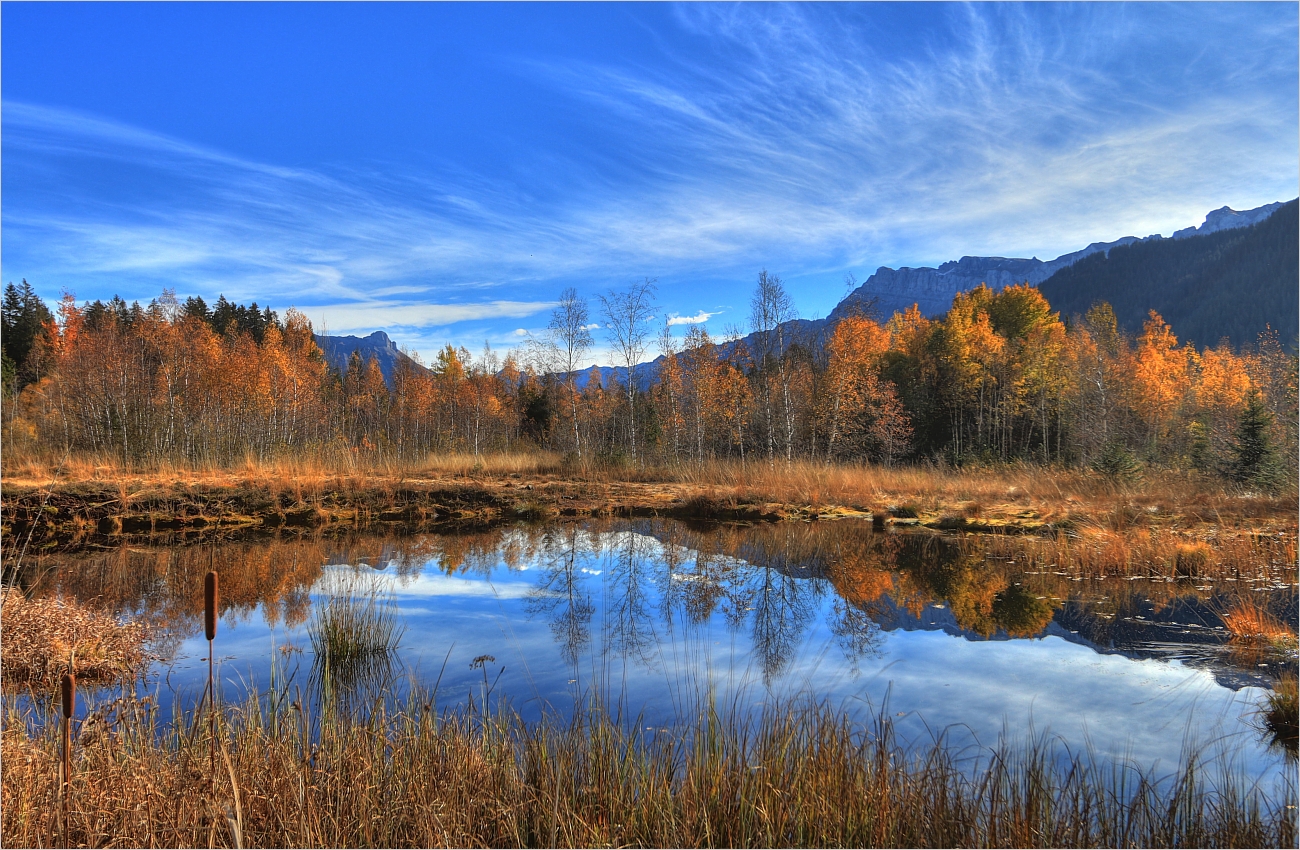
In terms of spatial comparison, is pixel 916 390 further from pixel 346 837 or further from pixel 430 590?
pixel 346 837

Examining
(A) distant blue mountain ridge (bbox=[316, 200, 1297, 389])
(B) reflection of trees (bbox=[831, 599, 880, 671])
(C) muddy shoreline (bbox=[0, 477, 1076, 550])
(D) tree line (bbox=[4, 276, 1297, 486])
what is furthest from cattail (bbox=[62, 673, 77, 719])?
(A) distant blue mountain ridge (bbox=[316, 200, 1297, 389])

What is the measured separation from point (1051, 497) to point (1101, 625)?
9494mm

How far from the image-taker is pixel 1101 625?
673 cm

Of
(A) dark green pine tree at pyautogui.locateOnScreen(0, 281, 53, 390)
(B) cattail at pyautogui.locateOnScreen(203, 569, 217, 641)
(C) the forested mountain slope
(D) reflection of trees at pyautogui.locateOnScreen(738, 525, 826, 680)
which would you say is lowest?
(D) reflection of trees at pyautogui.locateOnScreen(738, 525, 826, 680)

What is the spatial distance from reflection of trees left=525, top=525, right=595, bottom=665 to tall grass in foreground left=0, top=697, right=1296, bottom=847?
2.73 m

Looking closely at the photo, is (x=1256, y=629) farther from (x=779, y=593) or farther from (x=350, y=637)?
(x=350, y=637)

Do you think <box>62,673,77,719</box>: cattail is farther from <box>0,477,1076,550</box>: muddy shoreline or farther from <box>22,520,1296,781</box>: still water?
<box>0,477,1076,550</box>: muddy shoreline

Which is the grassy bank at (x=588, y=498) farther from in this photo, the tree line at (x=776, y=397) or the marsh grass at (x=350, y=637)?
the marsh grass at (x=350, y=637)

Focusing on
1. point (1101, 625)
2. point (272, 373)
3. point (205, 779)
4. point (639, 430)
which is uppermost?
point (272, 373)

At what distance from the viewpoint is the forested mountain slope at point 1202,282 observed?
223 feet

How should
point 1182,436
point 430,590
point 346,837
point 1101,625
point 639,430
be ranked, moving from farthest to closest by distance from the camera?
point 639,430 < point 1182,436 < point 430,590 < point 1101,625 < point 346,837

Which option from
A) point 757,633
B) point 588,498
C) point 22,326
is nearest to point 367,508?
point 588,498

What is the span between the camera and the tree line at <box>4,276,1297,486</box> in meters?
21.2

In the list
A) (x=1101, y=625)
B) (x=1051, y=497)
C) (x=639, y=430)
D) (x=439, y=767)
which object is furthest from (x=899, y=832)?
(x=639, y=430)
